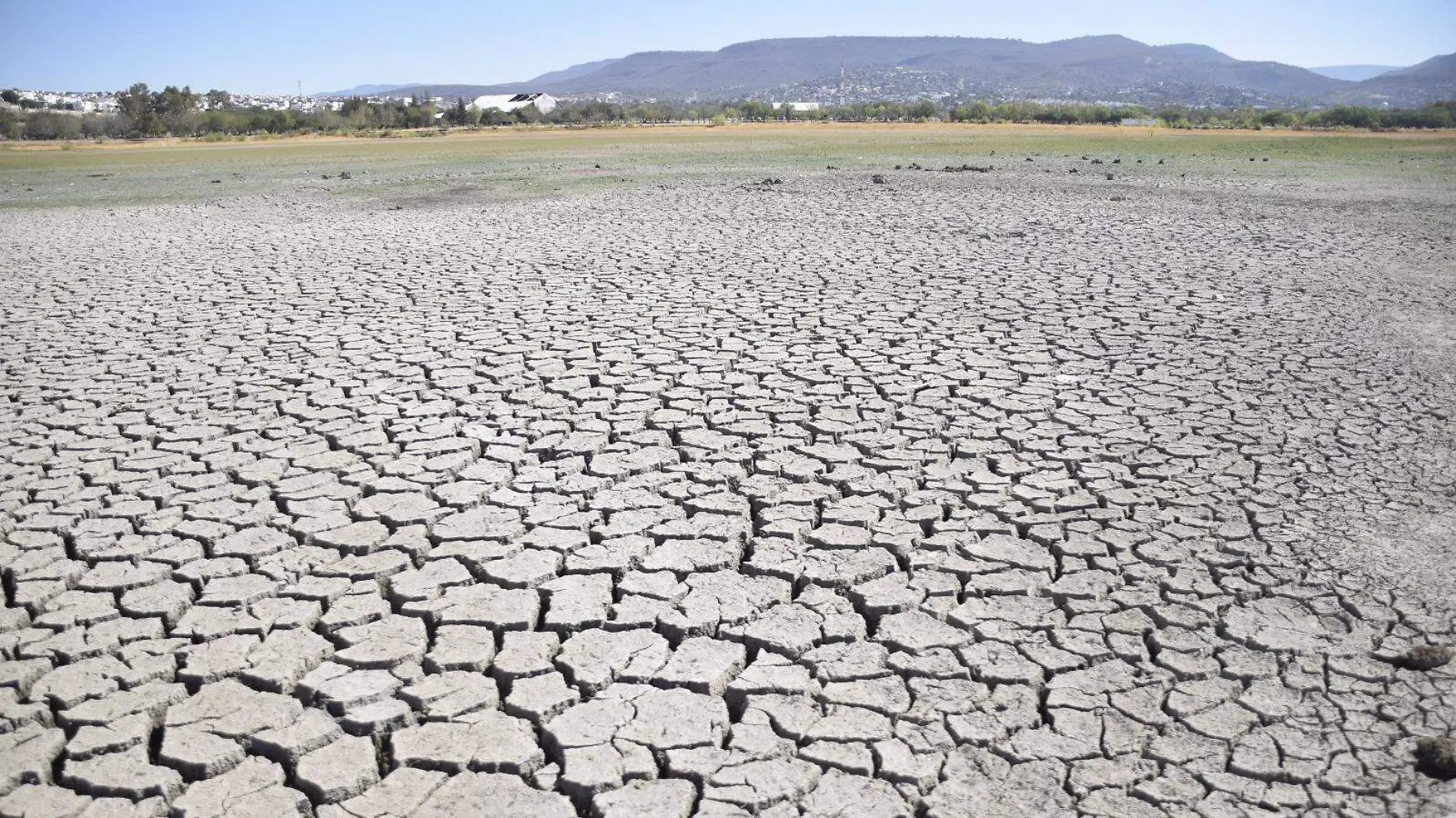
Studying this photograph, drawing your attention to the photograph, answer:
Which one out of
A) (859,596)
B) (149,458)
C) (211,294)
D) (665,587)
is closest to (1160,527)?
(859,596)

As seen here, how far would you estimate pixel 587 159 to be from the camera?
29188 millimetres

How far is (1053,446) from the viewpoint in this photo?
5.35m

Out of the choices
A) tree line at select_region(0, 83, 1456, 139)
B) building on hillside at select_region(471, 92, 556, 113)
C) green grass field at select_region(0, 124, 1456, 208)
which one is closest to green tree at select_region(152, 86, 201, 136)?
tree line at select_region(0, 83, 1456, 139)

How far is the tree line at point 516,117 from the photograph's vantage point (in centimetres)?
4991

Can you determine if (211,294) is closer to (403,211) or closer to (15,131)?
(403,211)

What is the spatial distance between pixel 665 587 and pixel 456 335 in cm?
461

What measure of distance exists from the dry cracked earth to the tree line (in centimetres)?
4884

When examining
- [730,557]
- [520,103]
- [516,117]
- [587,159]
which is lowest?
[730,557]

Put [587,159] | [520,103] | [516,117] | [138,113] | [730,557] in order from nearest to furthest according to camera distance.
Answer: [730,557] → [587,159] → [138,113] → [516,117] → [520,103]

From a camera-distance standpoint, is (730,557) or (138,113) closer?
(730,557)

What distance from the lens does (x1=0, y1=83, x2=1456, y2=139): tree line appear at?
164 ft

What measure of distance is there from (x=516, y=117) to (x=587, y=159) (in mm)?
35834

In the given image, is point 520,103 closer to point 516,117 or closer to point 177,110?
point 516,117

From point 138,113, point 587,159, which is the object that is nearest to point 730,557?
point 587,159
